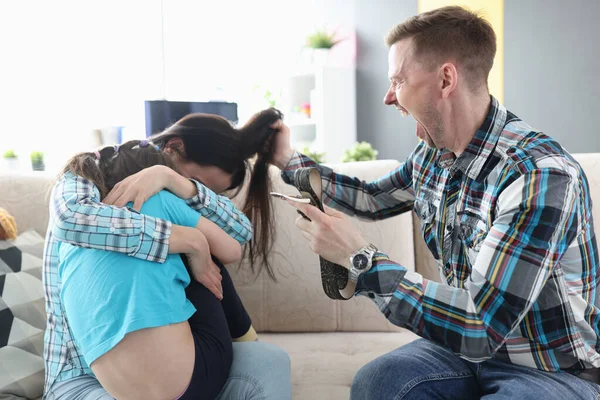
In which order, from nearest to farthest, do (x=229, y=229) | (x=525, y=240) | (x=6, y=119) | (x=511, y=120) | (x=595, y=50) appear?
(x=525, y=240) → (x=511, y=120) → (x=229, y=229) → (x=595, y=50) → (x=6, y=119)

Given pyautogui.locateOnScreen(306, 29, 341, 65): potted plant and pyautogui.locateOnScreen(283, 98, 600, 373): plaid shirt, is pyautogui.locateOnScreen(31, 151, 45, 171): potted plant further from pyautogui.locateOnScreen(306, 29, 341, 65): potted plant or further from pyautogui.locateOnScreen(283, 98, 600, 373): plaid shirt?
pyautogui.locateOnScreen(283, 98, 600, 373): plaid shirt

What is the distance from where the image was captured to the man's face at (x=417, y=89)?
1.17 m

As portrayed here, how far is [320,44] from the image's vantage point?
445 cm

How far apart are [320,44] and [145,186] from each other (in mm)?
3529

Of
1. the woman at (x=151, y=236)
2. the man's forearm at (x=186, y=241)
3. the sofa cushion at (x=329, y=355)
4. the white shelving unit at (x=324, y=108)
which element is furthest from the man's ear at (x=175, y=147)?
the white shelving unit at (x=324, y=108)

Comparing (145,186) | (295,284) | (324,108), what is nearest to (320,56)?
(324,108)

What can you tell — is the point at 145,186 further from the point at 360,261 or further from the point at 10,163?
the point at 10,163

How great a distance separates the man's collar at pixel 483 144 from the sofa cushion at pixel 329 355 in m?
0.59

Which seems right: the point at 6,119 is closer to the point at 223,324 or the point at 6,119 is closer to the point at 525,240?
the point at 223,324

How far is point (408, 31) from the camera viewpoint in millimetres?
1205

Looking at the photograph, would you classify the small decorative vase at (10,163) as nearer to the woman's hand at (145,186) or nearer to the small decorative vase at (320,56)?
the small decorative vase at (320,56)

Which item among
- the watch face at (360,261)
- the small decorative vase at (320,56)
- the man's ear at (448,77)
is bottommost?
the watch face at (360,261)

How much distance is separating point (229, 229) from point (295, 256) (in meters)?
0.46

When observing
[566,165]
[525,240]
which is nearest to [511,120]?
[566,165]
